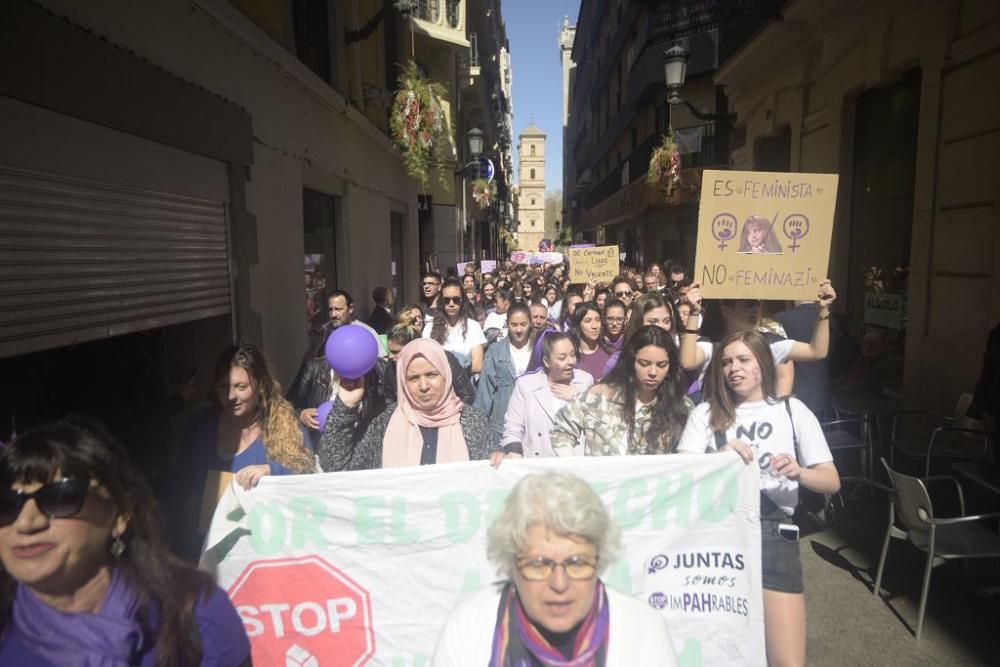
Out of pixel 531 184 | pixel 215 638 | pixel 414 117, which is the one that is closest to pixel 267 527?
pixel 215 638

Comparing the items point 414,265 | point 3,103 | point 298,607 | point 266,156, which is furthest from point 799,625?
point 414,265

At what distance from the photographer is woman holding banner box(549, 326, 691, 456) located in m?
3.25

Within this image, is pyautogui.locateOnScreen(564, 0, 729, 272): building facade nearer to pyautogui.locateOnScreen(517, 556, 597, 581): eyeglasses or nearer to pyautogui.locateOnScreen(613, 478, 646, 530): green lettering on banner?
pyautogui.locateOnScreen(613, 478, 646, 530): green lettering on banner

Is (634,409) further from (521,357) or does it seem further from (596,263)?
(596,263)

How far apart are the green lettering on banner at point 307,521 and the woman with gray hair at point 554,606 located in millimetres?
1102

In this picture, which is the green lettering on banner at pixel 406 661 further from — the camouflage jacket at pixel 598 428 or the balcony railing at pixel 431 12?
the balcony railing at pixel 431 12

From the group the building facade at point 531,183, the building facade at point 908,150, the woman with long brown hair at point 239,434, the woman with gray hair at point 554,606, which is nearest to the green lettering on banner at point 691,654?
the woman with gray hair at point 554,606

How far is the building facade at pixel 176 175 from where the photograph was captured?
3.14m

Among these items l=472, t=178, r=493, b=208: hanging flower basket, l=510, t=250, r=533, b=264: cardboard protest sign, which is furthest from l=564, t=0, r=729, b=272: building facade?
l=472, t=178, r=493, b=208: hanging flower basket

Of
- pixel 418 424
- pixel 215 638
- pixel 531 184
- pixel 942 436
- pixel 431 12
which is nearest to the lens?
pixel 215 638

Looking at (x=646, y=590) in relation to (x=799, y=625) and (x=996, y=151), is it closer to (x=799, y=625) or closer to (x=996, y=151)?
(x=799, y=625)

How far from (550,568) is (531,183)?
348ft

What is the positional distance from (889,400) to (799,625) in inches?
207

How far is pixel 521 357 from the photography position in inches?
206
